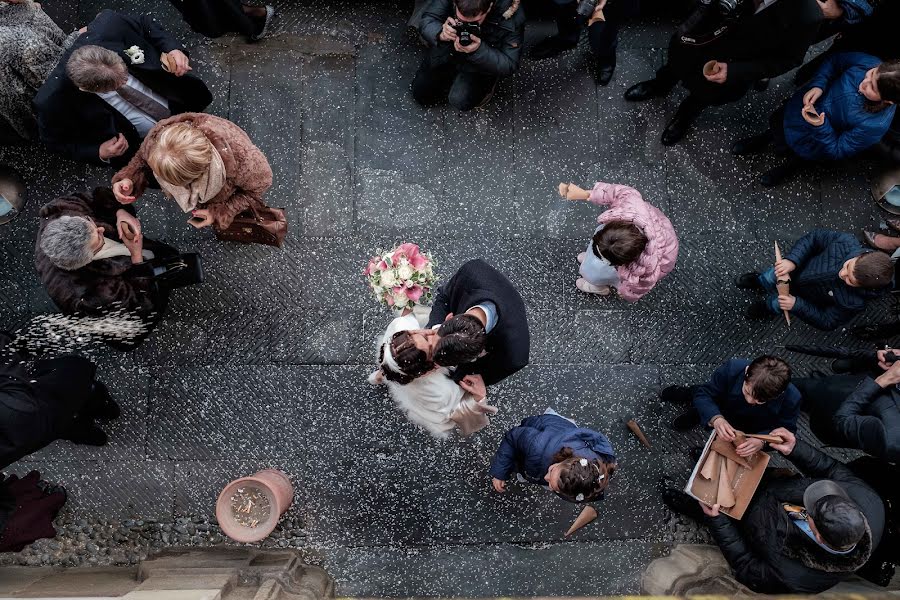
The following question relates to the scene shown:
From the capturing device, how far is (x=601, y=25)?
5.17m

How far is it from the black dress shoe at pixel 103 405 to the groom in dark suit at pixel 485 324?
2721mm

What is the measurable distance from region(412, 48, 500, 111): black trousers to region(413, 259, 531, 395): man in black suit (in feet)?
6.45

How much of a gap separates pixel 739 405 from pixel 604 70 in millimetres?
3097

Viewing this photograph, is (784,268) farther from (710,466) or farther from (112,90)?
(112,90)

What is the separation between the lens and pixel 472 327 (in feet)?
11.0

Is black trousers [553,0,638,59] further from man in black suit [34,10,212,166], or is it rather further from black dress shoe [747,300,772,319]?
man in black suit [34,10,212,166]

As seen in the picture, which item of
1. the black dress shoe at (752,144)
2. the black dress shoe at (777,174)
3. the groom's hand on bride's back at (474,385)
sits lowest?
the groom's hand on bride's back at (474,385)

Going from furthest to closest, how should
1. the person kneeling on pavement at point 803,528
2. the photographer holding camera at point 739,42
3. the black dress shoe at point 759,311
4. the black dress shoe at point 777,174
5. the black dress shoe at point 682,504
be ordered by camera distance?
the black dress shoe at point 777,174
the black dress shoe at point 759,311
the black dress shoe at point 682,504
the photographer holding camera at point 739,42
the person kneeling on pavement at point 803,528

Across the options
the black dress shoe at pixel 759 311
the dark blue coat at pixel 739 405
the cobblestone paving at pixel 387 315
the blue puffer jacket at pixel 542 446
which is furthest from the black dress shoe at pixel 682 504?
the black dress shoe at pixel 759 311

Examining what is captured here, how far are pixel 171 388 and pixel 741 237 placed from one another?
4.92 meters

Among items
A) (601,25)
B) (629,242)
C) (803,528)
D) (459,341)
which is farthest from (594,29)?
(803,528)

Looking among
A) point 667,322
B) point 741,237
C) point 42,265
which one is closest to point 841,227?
point 741,237

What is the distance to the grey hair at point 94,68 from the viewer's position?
12.2ft

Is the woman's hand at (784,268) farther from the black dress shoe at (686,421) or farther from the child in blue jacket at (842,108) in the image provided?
the black dress shoe at (686,421)
